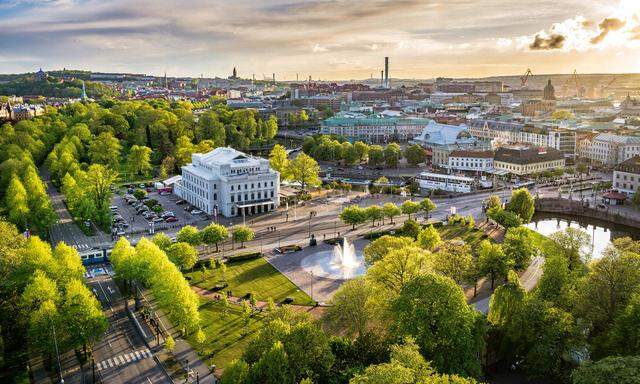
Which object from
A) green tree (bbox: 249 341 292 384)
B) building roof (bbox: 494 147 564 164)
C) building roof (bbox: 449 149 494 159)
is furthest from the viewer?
building roof (bbox: 449 149 494 159)

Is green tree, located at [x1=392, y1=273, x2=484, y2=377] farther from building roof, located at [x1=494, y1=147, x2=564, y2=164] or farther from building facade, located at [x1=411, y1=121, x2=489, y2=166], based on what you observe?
building facade, located at [x1=411, y1=121, x2=489, y2=166]

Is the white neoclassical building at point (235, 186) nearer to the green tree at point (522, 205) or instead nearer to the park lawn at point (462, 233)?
the park lawn at point (462, 233)

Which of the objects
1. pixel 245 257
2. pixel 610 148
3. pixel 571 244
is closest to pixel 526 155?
pixel 610 148

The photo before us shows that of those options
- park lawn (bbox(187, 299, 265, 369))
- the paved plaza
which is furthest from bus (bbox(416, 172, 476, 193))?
park lawn (bbox(187, 299, 265, 369))

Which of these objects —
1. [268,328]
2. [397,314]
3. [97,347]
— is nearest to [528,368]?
[397,314]

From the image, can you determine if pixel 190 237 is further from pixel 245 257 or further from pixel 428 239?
pixel 428 239

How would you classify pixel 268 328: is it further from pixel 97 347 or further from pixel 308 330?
pixel 97 347
